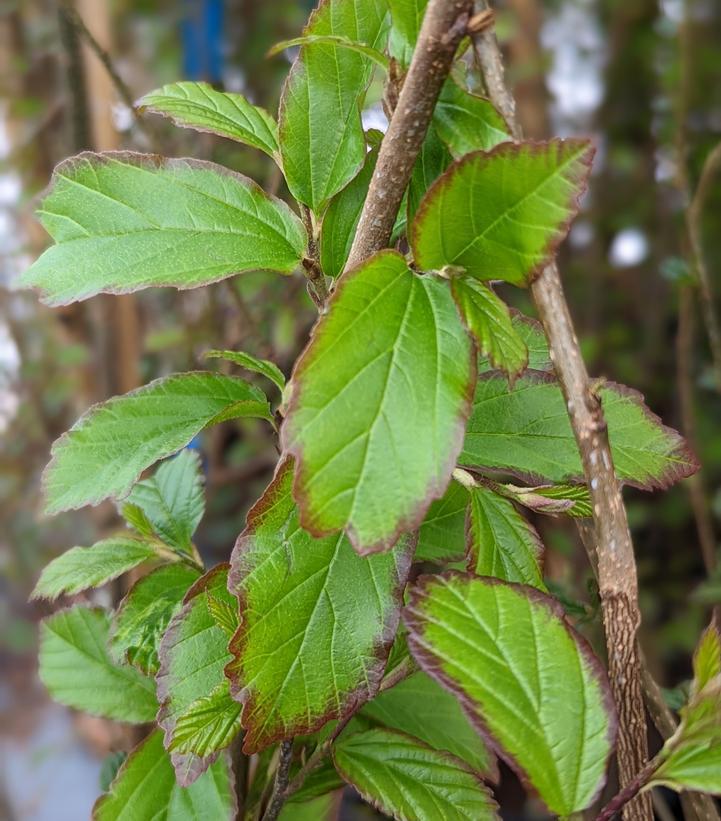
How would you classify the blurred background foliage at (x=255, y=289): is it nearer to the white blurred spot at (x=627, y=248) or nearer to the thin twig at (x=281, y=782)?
the white blurred spot at (x=627, y=248)

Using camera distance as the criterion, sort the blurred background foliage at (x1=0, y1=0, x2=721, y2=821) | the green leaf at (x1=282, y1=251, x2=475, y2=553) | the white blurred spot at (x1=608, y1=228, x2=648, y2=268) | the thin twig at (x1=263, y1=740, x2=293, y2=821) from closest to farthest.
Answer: the green leaf at (x1=282, y1=251, x2=475, y2=553), the thin twig at (x1=263, y1=740, x2=293, y2=821), the blurred background foliage at (x1=0, y1=0, x2=721, y2=821), the white blurred spot at (x1=608, y1=228, x2=648, y2=268)

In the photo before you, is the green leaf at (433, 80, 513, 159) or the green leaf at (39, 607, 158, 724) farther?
the green leaf at (39, 607, 158, 724)

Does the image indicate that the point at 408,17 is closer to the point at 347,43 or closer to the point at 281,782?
the point at 347,43

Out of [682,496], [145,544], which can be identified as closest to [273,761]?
[145,544]

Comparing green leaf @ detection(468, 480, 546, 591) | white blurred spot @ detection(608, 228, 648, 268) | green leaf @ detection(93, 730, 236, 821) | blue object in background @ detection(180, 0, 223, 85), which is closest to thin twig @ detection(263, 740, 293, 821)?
green leaf @ detection(93, 730, 236, 821)

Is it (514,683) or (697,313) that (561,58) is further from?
(514,683)

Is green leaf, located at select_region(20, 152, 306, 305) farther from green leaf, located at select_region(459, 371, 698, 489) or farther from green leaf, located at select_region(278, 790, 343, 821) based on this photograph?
green leaf, located at select_region(278, 790, 343, 821)

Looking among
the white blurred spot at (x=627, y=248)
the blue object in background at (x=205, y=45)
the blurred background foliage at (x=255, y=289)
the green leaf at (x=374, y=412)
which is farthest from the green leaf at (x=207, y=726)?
the white blurred spot at (x=627, y=248)
